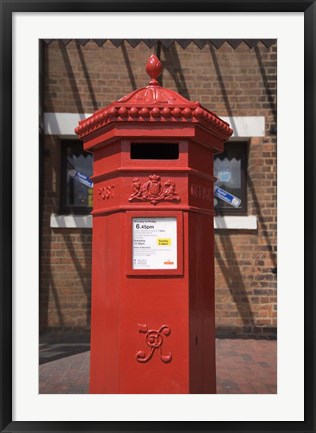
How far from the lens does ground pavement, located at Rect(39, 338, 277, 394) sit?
480cm

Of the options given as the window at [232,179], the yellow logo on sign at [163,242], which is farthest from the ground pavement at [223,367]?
the yellow logo on sign at [163,242]

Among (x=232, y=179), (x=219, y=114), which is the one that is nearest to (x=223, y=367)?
(x=232, y=179)

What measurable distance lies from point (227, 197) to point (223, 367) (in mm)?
2813

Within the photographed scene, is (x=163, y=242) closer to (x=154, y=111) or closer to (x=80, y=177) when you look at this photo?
(x=154, y=111)

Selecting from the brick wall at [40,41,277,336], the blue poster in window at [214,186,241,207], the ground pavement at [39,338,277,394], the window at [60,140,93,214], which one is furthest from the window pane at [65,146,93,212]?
the ground pavement at [39,338,277,394]

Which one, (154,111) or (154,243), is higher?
(154,111)

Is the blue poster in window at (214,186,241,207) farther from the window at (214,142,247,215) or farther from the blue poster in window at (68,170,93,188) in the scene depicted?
the blue poster in window at (68,170,93,188)

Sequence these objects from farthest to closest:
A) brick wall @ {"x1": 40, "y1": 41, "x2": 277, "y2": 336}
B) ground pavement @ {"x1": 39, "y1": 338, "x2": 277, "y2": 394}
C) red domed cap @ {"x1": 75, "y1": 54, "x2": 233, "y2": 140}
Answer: brick wall @ {"x1": 40, "y1": 41, "x2": 277, "y2": 336} < ground pavement @ {"x1": 39, "y1": 338, "x2": 277, "y2": 394} < red domed cap @ {"x1": 75, "y1": 54, "x2": 233, "y2": 140}

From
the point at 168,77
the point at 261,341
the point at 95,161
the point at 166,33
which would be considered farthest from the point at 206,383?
the point at 168,77

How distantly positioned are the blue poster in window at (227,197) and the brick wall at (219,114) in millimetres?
277

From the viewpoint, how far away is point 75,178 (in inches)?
294

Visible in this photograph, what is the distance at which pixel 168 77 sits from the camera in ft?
23.8

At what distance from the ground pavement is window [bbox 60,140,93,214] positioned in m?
2.13

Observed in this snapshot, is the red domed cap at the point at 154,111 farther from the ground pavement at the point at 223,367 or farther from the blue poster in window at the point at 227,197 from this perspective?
the blue poster in window at the point at 227,197
